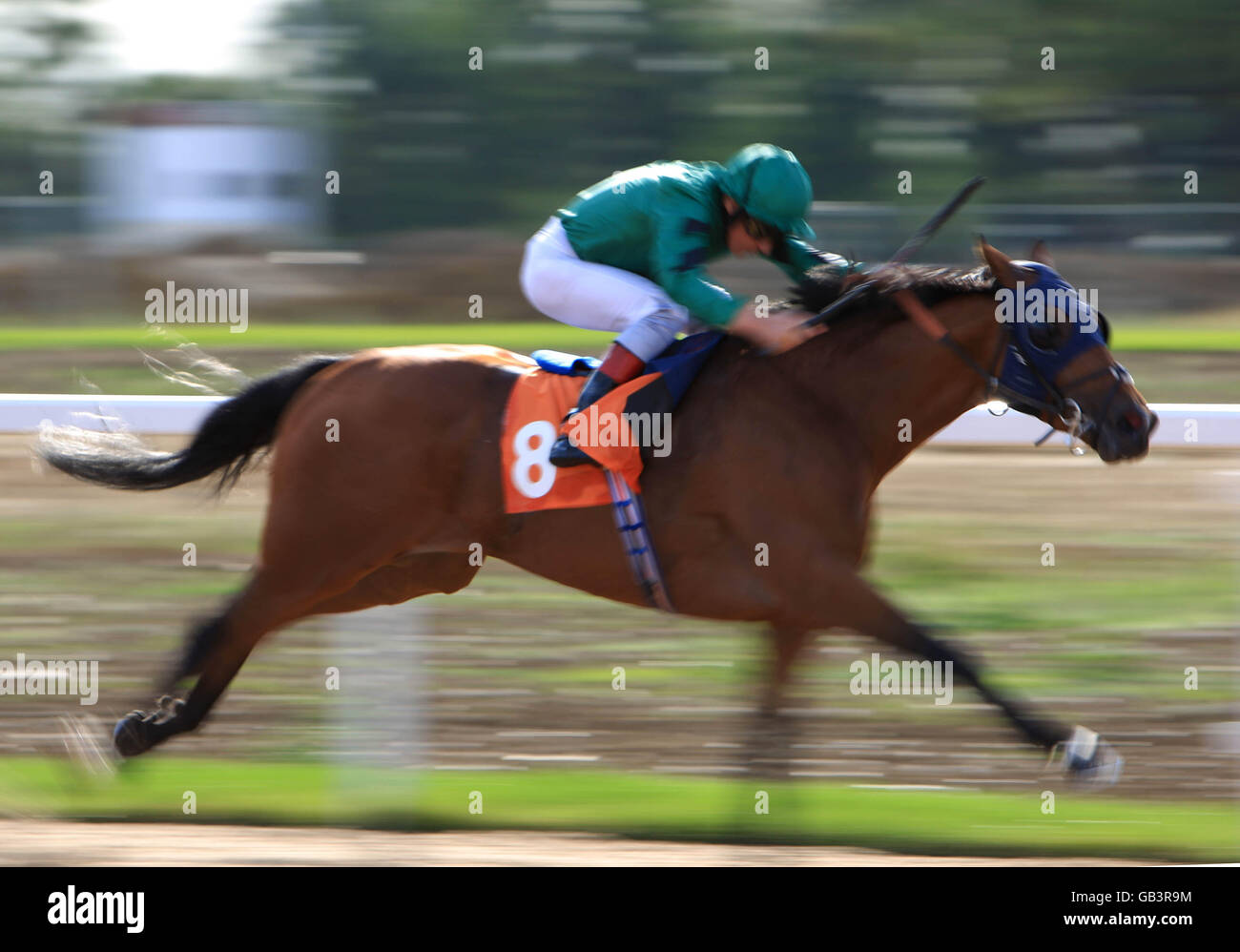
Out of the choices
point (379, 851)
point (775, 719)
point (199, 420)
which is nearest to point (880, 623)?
point (775, 719)

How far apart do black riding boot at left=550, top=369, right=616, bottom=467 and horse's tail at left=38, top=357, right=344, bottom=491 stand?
78 cm

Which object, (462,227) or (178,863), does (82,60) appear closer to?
(462,227)

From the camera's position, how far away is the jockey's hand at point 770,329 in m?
4.19

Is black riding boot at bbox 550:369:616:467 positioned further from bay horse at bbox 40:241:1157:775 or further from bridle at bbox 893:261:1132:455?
bridle at bbox 893:261:1132:455

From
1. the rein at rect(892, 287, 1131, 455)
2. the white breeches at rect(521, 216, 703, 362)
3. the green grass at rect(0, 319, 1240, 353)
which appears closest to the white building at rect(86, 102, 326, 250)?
the green grass at rect(0, 319, 1240, 353)

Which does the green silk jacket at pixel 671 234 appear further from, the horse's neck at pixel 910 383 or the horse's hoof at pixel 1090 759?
the horse's hoof at pixel 1090 759

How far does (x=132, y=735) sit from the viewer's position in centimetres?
430

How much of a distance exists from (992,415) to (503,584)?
7.62ft

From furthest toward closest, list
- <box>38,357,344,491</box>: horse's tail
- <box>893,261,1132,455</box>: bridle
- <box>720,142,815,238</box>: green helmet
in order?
<box>38,357,344,491</box>: horse's tail → <box>720,142,815,238</box>: green helmet → <box>893,261,1132,455</box>: bridle

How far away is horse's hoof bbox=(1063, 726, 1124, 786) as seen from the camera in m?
3.85

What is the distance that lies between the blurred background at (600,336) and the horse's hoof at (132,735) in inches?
8.1

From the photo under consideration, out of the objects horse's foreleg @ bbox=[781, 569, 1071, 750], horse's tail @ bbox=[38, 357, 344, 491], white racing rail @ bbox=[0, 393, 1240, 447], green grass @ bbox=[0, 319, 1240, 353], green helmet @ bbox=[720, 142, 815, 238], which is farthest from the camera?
green grass @ bbox=[0, 319, 1240, 353]

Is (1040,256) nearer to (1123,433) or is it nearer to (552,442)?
(1123,433)
